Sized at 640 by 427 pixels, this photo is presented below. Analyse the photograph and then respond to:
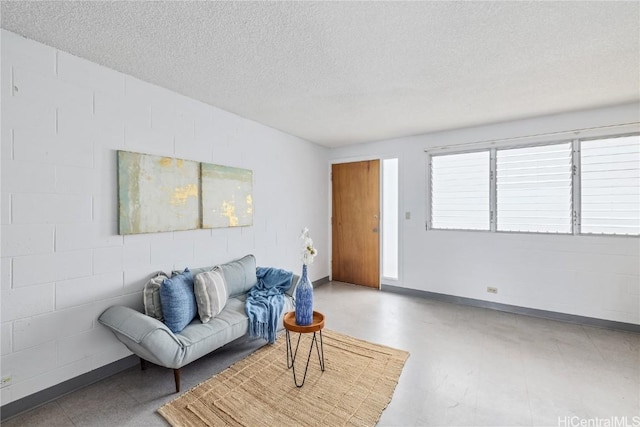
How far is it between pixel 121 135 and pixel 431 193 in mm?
3786

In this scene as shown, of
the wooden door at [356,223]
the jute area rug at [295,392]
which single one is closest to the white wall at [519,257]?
the wooden door at [356,223]

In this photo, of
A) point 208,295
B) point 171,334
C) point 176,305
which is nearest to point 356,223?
point 208,295

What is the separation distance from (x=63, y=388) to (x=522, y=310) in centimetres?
461

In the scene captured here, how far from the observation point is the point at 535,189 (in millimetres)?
3410

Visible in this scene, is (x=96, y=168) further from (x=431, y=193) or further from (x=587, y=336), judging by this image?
(x=587, y=336)

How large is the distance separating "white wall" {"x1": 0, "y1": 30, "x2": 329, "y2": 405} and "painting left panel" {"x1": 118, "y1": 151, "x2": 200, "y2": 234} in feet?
0.24

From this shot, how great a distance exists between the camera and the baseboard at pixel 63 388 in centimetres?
173

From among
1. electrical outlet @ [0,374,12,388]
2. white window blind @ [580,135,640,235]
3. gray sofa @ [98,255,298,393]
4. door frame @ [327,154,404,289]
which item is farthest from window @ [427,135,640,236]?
electrical outlet @ [0,374,12,388]

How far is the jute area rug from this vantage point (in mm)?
1737

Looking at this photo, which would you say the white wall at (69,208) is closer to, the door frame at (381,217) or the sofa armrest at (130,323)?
the sofa armrest at (130,323)

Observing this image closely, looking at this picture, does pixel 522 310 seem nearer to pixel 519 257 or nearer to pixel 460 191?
pixel 519 257

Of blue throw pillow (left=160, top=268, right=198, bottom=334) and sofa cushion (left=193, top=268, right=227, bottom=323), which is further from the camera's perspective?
sofa cushion (left=193, top=268, right=227, bottom=323)

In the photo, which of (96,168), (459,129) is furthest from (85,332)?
(459,129)

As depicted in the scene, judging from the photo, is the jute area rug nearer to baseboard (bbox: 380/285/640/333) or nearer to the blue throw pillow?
the blue throw pillow
